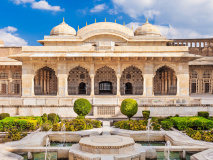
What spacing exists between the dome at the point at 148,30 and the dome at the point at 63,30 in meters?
6.40

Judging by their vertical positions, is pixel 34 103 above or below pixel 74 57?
below

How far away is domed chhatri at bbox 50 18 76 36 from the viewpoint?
22078 millimetres

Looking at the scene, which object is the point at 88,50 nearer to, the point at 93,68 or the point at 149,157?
the point at 93,68

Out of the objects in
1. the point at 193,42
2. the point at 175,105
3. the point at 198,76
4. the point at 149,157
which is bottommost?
the point at 149,157

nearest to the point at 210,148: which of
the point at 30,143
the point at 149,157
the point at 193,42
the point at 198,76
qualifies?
the point at 149,157

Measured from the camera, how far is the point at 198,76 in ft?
71.6

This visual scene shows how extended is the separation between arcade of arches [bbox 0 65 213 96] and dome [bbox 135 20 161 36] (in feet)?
12.6

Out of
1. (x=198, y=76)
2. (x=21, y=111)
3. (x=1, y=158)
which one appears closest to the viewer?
(x=1, y=158)

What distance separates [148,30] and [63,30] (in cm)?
805

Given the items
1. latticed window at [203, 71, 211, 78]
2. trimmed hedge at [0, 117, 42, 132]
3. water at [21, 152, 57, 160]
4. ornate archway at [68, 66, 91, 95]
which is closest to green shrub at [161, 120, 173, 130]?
water at [21, 152, 57, 160]

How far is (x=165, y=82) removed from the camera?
20469mm

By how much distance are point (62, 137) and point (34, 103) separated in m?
5.49

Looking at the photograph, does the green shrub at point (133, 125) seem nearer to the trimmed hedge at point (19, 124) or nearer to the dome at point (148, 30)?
the trimmed hedge at point (19, 124)

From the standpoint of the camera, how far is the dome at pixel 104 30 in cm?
2009
